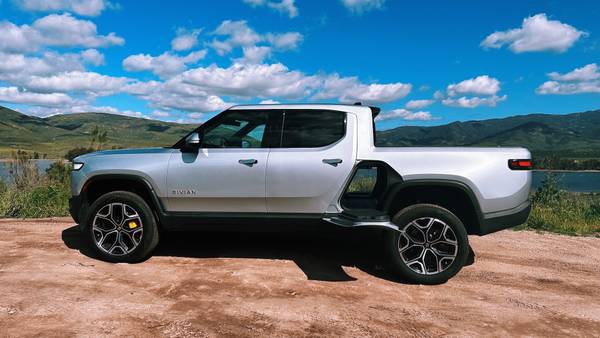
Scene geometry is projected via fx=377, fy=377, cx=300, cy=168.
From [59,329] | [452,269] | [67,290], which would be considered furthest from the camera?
[452,269]

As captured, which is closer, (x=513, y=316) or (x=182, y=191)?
(x=513, y=316)

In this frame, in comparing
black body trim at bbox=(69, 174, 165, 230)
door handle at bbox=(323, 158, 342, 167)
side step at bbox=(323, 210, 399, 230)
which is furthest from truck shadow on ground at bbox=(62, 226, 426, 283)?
door handle at bbox=(323, 158, 342, 167)

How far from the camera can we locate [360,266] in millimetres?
4434

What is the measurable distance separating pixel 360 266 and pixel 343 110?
1.83 metres

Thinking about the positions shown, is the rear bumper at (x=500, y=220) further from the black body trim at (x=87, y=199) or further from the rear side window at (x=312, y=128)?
the black body trim at (x=87, y=199)

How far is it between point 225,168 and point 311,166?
3.12ft

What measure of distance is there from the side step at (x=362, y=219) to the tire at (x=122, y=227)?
205cm

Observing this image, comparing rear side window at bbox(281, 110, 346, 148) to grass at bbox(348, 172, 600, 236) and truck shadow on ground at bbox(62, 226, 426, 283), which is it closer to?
grass at bbox(348, 172, 600, 236)

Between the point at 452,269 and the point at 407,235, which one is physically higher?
the point at 407,235

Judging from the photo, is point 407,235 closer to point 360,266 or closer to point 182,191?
point 360,266

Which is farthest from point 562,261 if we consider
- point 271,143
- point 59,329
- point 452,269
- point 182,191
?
point 59,329

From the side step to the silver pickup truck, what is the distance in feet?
0.04

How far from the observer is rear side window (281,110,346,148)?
416 centimetres

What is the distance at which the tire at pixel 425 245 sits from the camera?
3.87m
